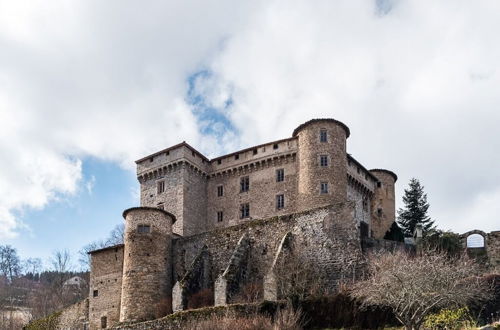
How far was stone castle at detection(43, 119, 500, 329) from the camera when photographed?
38625mm

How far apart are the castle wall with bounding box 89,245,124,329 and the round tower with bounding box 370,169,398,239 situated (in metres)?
21.9

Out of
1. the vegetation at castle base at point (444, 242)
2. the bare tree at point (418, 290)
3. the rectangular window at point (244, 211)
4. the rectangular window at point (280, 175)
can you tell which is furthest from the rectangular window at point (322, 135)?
the bare tree at point (418, 290)

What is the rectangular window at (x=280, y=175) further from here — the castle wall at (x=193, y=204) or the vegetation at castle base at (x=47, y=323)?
the vegetation at castle base at (x=47, y=323)

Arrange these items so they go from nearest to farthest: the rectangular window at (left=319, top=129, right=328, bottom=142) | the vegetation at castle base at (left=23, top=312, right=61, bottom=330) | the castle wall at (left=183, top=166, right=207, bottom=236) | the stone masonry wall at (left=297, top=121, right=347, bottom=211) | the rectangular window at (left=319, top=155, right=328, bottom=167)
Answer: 1. the stone masonry wall at (left=297, top=121, right=347, bottom=211)
2. the rectangular window at (left=319, top=155, right=328, bottom=167)
3. the rectangular window at (left=319, top=129, right=328, bottom=142)
4. the vegetation at castle base at (left=23, top=312, right=61, bottom=330)
5. the castle wall at (left=183, top=166, right=207, bottom=236)

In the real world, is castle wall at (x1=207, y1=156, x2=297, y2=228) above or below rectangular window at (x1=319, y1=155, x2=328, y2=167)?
below

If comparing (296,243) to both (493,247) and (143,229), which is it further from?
(493,247)

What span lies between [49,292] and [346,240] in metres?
48.8

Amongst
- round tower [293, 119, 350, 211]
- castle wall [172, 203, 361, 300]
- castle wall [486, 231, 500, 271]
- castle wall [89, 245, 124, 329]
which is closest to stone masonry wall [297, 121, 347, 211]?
round tower [293, 119, 350, 211]

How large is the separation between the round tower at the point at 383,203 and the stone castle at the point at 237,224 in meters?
0.10

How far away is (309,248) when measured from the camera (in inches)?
1534

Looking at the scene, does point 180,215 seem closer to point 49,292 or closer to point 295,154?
point 295,154

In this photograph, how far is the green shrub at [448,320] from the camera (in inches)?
1067

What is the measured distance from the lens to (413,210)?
59.1 meters

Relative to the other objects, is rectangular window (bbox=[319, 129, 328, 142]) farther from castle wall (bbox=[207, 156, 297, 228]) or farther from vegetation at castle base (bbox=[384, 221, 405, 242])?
vegetation at castle base (bbox=[384, 221, 405, 242])
